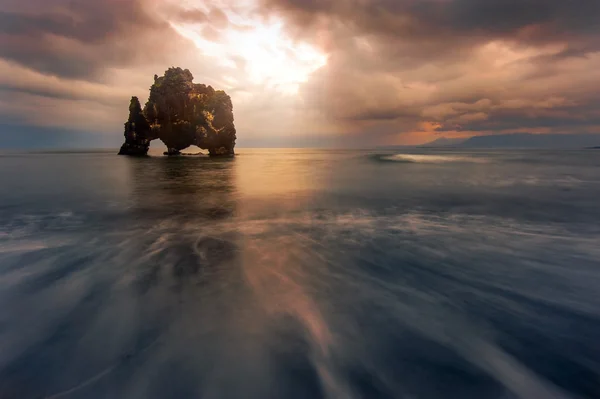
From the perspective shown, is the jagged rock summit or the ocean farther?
the jagged rock summit

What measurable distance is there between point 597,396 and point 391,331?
2761 millimetres

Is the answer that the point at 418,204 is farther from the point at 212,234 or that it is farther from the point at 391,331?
the point at 391,331

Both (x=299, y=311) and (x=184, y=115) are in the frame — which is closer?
(x=299, y=311)

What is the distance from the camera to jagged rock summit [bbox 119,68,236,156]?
102 metres

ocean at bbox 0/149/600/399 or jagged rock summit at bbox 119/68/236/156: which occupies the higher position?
jagged rock summit at bbox 119/68/236/156

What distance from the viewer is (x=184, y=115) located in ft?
344

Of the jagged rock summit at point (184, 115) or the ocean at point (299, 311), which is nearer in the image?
the ocean at point (299, 311)

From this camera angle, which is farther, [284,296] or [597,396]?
[284,296]

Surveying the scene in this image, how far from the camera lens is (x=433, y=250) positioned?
9.56 meters

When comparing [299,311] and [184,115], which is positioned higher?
[184,115]

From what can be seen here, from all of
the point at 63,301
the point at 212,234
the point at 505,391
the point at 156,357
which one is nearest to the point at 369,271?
the point at 505,391

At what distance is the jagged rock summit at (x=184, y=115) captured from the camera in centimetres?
10212

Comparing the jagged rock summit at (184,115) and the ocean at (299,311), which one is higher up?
the jagged rock summit at (184,115)

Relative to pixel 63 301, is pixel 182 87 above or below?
above
